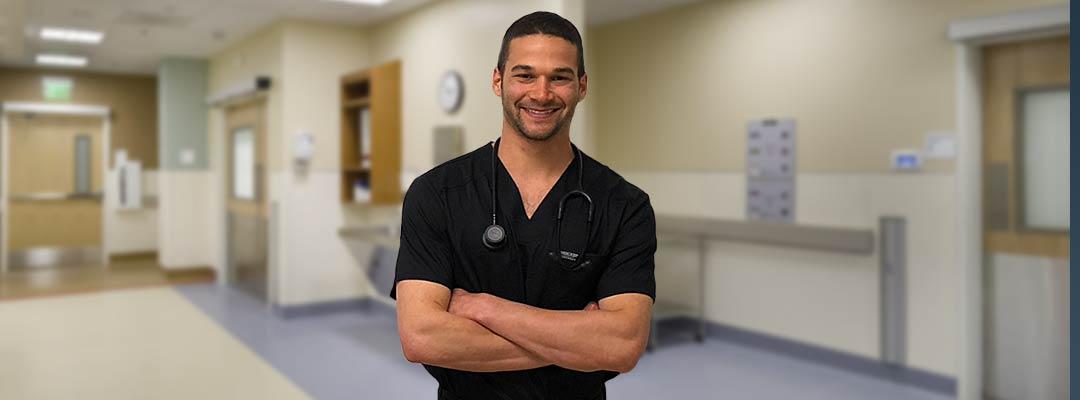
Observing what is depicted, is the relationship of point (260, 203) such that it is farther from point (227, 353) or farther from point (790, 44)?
point (790, 44)

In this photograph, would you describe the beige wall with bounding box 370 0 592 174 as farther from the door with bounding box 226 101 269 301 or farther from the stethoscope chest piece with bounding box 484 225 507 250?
the stethoscope chest piece with bounding box 484 225 507 250

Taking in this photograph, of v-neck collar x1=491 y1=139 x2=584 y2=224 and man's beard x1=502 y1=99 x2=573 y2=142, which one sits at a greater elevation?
man's beard x1=502 y1=99 x2=573 y2=142

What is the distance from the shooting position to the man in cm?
150

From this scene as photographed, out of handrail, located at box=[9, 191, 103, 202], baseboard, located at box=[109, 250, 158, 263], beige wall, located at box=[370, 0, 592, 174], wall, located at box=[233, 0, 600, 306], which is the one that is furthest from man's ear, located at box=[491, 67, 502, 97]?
handrail, located at box=[9, 191, 103, 202]

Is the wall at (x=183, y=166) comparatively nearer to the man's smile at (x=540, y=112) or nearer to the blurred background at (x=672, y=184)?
the blurred background at (x=672, y=184)

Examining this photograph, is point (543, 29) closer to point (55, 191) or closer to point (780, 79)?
point (780, 79)

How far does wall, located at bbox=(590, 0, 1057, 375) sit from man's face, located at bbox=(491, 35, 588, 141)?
369 cm

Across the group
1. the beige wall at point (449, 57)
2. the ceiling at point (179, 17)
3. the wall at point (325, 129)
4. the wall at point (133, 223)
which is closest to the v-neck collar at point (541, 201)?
the beige wall at point (449, 57)

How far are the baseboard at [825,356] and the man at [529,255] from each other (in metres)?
3.81

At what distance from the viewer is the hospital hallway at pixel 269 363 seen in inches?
183

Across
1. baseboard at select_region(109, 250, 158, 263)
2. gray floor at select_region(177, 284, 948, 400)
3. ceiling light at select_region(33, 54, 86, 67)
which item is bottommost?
gray floor at select_region(177, 284, 948, 400)

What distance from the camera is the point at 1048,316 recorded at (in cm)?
419

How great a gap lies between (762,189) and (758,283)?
72 centimetres

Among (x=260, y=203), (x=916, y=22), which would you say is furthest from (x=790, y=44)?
(x=260, y=203)
